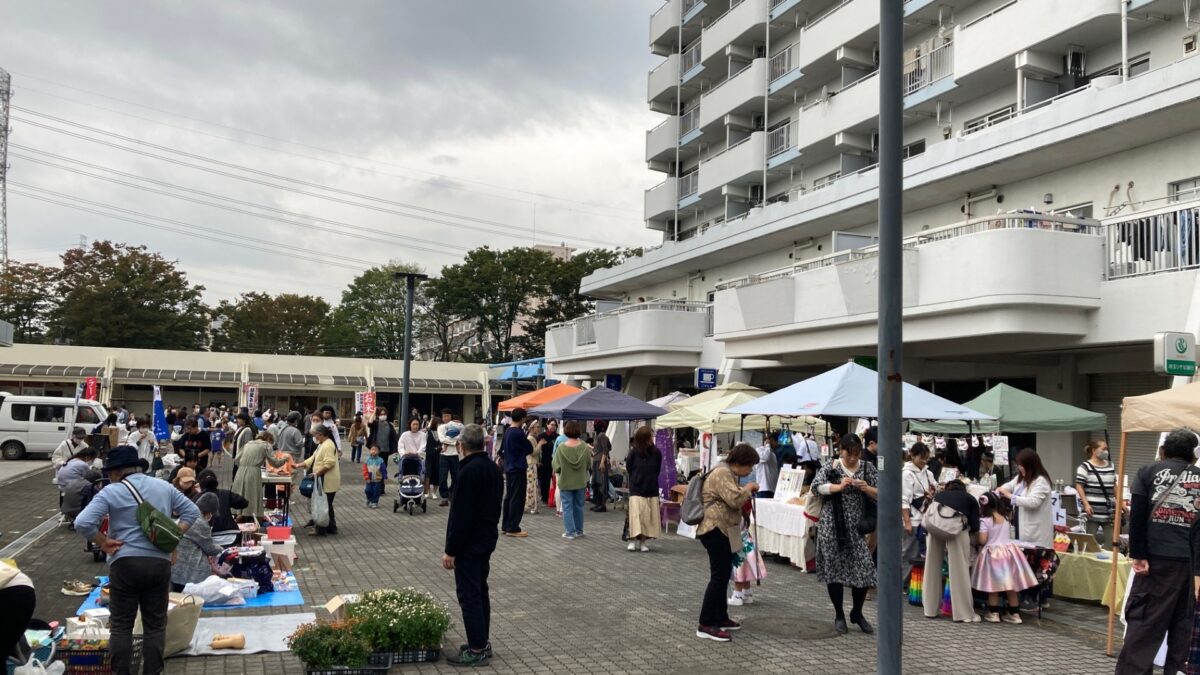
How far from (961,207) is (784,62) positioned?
38.6ft

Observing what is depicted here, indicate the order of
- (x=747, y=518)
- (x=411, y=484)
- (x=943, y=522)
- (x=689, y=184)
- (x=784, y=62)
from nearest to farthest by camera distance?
(x=943, y=522) → (x=747, y=518) → (x=411, y=484) → (x=784, y=62) → (x=689, y=184)

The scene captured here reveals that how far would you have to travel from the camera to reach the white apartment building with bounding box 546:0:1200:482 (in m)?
14.5

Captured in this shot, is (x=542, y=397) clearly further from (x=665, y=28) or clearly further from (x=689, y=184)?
(x=665, y=28)

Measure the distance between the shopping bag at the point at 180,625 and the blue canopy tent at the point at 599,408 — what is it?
9089 mm

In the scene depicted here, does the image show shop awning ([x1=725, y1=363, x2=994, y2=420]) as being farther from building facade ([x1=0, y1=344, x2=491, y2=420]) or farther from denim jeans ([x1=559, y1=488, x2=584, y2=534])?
building facade ([x1=0, y1=344, x2=491, y2=420])

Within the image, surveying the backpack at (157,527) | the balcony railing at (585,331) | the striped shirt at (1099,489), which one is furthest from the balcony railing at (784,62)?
the backpack at (157,527)

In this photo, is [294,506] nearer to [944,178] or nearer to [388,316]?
[944,178]

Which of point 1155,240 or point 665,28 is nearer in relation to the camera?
point 1155,240

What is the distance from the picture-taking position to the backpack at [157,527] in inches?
247

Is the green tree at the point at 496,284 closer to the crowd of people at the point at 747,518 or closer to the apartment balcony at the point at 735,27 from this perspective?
the apartment balcony at the point at 735,27

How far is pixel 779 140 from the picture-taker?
29578mm

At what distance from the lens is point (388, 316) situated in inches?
2549

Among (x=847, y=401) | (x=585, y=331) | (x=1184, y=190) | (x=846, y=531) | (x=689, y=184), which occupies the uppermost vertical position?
(x=689, y=184)

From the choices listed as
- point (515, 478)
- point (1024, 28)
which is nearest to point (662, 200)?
point (1024, 28)
